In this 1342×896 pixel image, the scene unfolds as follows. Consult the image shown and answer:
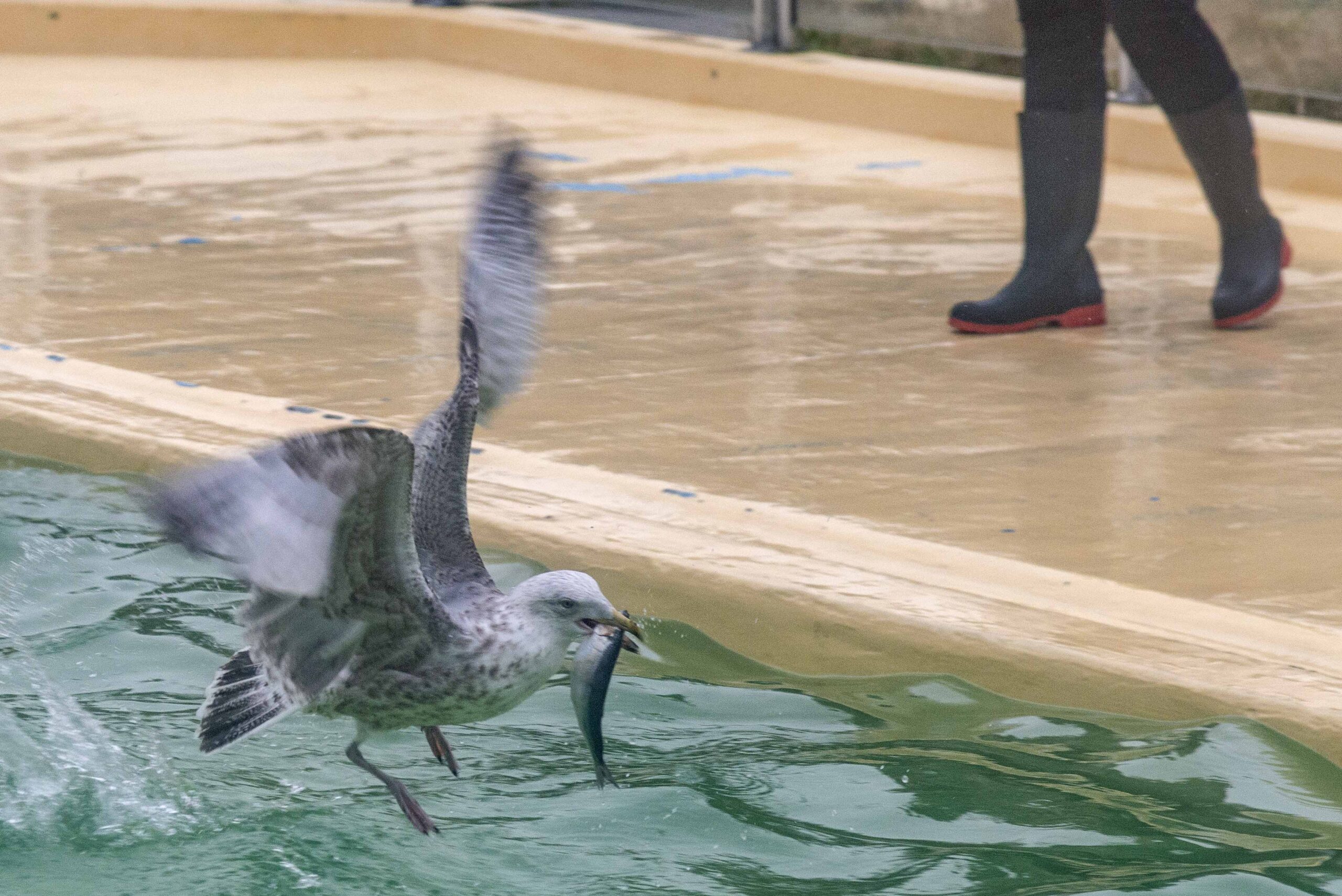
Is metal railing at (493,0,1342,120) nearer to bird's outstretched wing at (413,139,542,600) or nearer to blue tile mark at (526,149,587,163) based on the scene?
blue tile mark at (526,149,587,163)

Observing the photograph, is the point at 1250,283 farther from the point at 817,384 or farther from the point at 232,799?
the point at 232,799

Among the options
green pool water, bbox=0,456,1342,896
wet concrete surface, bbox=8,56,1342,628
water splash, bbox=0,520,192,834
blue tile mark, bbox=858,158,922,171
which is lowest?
water splash, bbox=0,520,192,834

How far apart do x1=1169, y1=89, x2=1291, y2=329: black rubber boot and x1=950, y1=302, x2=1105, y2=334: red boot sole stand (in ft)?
1.11

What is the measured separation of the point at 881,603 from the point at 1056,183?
2791 mm

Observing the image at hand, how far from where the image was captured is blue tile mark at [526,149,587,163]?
9.96 m

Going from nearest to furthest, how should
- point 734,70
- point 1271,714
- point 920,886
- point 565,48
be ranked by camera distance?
point 920,886
point 1271,714
point 734,70
point 565,48

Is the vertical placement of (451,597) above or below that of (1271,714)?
above

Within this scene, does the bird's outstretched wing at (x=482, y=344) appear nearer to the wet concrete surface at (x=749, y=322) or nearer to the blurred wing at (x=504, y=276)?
the blurred wing at (x=504, y=276)

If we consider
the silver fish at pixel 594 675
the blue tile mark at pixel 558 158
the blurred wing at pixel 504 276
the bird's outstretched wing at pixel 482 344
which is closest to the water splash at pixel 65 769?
the bird's outstretched wing at pixel 482 344

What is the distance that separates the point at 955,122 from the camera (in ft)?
34.5

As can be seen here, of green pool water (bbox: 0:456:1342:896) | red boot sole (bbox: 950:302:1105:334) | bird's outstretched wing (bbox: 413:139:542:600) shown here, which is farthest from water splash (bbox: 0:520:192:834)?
red boot sole (bbox: 950:302:1105:334)

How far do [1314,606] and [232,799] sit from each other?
193 cm

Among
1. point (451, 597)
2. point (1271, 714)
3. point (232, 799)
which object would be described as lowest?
point (232, 799)

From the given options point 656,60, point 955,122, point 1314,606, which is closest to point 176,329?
point 1314,606
